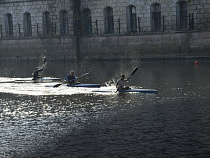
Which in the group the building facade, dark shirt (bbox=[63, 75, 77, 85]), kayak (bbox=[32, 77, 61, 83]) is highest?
the building facade

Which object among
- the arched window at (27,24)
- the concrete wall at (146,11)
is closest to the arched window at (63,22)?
the concrete wall at (146,11)

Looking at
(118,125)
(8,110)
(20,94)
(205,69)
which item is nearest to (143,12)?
(205,69)

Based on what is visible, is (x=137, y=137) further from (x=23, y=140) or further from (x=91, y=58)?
(x=91, y=58)

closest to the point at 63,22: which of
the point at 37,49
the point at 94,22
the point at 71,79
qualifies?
the point at 37,49

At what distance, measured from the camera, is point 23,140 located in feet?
52.4

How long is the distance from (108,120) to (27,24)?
37.8 meters

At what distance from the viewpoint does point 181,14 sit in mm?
43875

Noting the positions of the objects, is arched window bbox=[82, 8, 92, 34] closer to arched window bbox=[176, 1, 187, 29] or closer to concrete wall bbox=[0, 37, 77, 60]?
concrete wall bbox=[0, 37, 77, 60]

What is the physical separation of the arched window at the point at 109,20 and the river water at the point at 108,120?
1849 cm

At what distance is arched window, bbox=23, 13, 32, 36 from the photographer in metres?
54.1

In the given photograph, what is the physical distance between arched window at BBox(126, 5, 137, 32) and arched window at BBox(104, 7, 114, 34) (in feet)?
6.49

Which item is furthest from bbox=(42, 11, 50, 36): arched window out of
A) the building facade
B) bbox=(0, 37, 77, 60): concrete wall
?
bbox=(0, 37, 77, 60): concrete wall

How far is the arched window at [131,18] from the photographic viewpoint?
46562 mm

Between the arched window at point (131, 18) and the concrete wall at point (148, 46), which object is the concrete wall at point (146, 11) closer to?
Answer: the arched window at point (131, 18)
